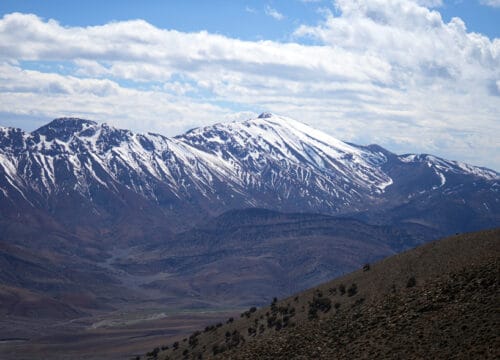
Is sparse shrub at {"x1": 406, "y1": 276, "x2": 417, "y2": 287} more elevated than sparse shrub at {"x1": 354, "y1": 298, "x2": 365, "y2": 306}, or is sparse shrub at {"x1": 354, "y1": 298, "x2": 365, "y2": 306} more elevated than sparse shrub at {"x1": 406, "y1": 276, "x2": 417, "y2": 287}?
sparse shrub at {"x1": 406, "y1": 276, "x2": 417, "y2": 287}

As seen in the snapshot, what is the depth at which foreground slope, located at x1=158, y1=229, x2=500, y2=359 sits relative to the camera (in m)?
40.1

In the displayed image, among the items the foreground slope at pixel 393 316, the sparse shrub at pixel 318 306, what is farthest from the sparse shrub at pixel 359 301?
the sparse shrub at pixel 318 306

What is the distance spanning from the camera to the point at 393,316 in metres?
46.6

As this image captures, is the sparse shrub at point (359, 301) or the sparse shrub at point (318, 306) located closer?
the sparse shrub at point (359, 301)

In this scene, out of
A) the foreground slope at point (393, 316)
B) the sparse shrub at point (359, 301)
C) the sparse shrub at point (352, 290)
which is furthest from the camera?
the sparse shrub at point (352, 290)

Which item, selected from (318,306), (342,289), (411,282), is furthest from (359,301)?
(342,289)

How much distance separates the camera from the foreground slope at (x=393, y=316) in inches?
1580

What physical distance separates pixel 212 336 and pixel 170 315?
133m

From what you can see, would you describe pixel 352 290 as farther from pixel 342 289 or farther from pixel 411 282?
pixel 411 282

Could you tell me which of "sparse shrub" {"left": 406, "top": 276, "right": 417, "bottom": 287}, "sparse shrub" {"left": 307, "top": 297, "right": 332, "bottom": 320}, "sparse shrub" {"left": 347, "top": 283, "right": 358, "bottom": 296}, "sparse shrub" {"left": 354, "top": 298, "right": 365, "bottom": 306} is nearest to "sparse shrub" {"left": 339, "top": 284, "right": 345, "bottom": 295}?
"sparse shrub" {"left": 347, "top": 283, "right": 358, "bottom": 296}

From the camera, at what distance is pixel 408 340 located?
41.4m

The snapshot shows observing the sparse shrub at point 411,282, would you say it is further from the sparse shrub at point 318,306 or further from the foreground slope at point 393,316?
the sparse shrub at point 318,306

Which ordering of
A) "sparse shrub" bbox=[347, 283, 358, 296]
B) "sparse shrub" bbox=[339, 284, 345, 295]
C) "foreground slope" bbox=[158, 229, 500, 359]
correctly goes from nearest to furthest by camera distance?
"foreground slope" bbox=[158, 229, 500, 359] < "sparse shrub" bbox=[347, 283, 358, 296] < "sparse shrub" bbox=[339, 284, 345, 295]

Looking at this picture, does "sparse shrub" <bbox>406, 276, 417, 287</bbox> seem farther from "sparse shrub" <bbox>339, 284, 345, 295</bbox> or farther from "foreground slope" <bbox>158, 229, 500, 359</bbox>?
"sparse shrub" <bbox>339, 284, 345, 295</bbox>
